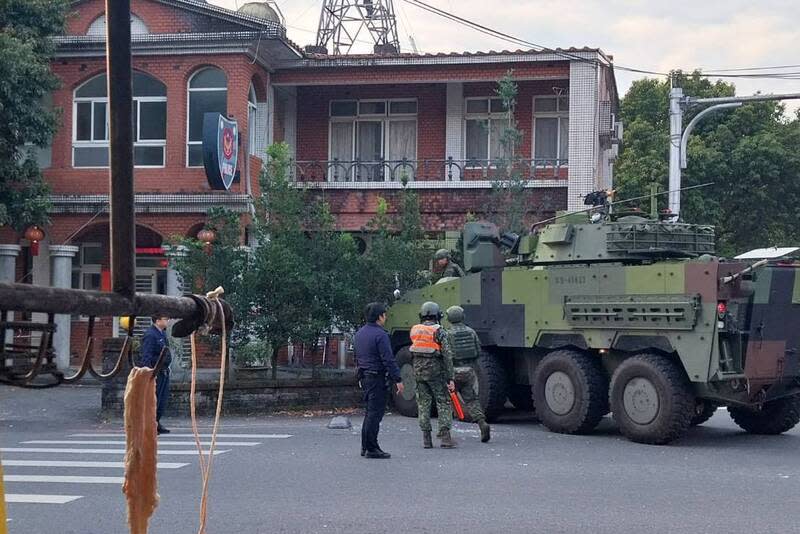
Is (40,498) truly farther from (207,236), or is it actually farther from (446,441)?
(207,236)

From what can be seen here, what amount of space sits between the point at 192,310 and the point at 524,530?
483cm

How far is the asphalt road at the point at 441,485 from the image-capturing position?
8.46 metres

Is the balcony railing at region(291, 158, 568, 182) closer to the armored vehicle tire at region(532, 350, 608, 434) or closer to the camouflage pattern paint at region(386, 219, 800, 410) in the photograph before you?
the camouflage pattern paint at region(386, 219, 800, 410)

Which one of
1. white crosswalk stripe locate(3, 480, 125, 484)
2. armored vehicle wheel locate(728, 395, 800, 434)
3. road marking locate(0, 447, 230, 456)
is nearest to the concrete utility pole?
armored vehicle wheel locate(728, 395, 800, 434)

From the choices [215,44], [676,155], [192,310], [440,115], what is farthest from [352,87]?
[192,310]

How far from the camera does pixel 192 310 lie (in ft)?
12.9

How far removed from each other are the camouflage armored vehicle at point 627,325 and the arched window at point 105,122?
8.22 m

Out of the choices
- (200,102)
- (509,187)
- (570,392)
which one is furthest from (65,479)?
(200,102)

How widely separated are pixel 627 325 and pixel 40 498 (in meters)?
7.04

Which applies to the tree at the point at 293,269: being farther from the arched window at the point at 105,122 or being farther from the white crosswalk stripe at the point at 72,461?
the arched window at the point at 105,122

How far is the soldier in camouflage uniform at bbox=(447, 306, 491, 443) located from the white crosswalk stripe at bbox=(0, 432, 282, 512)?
7.52 feet

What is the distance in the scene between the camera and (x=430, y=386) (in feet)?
42.9

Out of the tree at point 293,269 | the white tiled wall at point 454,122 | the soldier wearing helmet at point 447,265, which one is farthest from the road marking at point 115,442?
the white tiled wall at point 454,122

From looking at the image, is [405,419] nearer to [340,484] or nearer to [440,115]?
[340,484]
